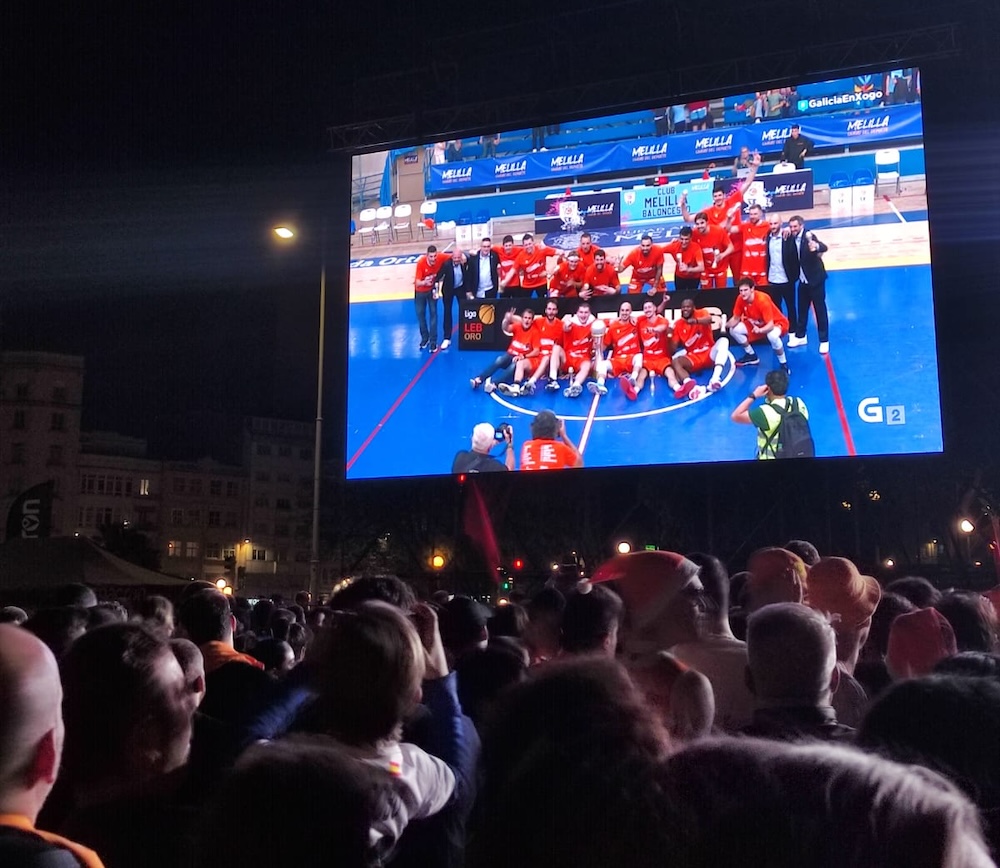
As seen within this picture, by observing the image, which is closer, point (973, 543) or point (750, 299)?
point (750, 299)

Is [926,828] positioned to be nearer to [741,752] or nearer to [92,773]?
[741,752]

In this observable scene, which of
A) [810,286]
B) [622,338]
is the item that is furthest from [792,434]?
[622,338]

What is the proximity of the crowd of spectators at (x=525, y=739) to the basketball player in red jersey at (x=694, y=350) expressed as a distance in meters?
9.84

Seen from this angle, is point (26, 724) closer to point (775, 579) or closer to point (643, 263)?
point (775, 579)

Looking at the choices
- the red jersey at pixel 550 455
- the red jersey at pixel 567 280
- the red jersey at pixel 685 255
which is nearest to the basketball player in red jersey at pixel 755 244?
the red jersey at pixel 685 255

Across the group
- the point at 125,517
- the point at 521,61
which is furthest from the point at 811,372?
the point at 125,517

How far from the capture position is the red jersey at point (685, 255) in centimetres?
1418

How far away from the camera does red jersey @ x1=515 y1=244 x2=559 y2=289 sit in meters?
14.9

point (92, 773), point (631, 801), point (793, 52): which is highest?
point (793, 52)

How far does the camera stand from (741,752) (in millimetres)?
1235

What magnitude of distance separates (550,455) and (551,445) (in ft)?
0.48

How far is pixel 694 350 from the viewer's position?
45.6 feet

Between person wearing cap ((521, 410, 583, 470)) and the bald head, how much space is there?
505 inches

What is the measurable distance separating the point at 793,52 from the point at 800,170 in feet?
8.96
